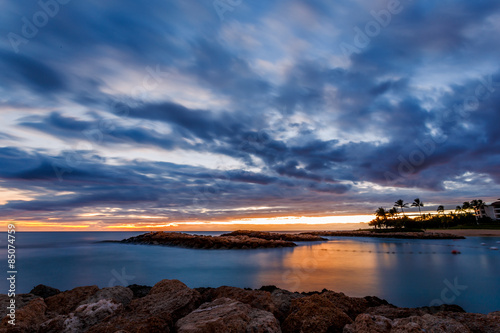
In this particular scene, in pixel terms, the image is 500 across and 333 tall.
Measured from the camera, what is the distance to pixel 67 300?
9.18 m

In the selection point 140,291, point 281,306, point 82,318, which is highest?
point 82,318

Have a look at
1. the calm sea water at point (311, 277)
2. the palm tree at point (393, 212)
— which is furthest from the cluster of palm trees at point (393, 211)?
the calm sea water at point (311, 277)

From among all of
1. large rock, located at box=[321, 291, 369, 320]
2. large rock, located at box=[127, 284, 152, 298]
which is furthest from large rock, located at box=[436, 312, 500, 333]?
large rock, located at box=[127, 284, 152, 298]

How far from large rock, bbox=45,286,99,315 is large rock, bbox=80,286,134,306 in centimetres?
41

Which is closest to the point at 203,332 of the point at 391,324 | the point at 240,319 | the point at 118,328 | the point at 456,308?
the point at 240,319

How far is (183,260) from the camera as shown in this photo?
94.5 feet

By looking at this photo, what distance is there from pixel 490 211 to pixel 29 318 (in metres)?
167

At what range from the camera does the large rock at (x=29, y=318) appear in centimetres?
661

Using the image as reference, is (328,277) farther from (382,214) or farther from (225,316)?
(382,214)

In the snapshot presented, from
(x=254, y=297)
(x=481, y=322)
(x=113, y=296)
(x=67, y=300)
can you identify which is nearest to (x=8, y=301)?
(x=67, y=300)

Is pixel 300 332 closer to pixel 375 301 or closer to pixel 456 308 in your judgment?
pixel 375 301

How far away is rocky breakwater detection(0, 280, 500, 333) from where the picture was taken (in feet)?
18.3

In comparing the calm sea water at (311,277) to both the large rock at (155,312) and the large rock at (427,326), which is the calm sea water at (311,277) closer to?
the large rock at (427,326)

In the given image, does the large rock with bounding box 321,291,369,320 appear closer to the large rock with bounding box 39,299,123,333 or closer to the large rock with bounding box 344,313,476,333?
the large rock with bounding box 344,313,476,333
